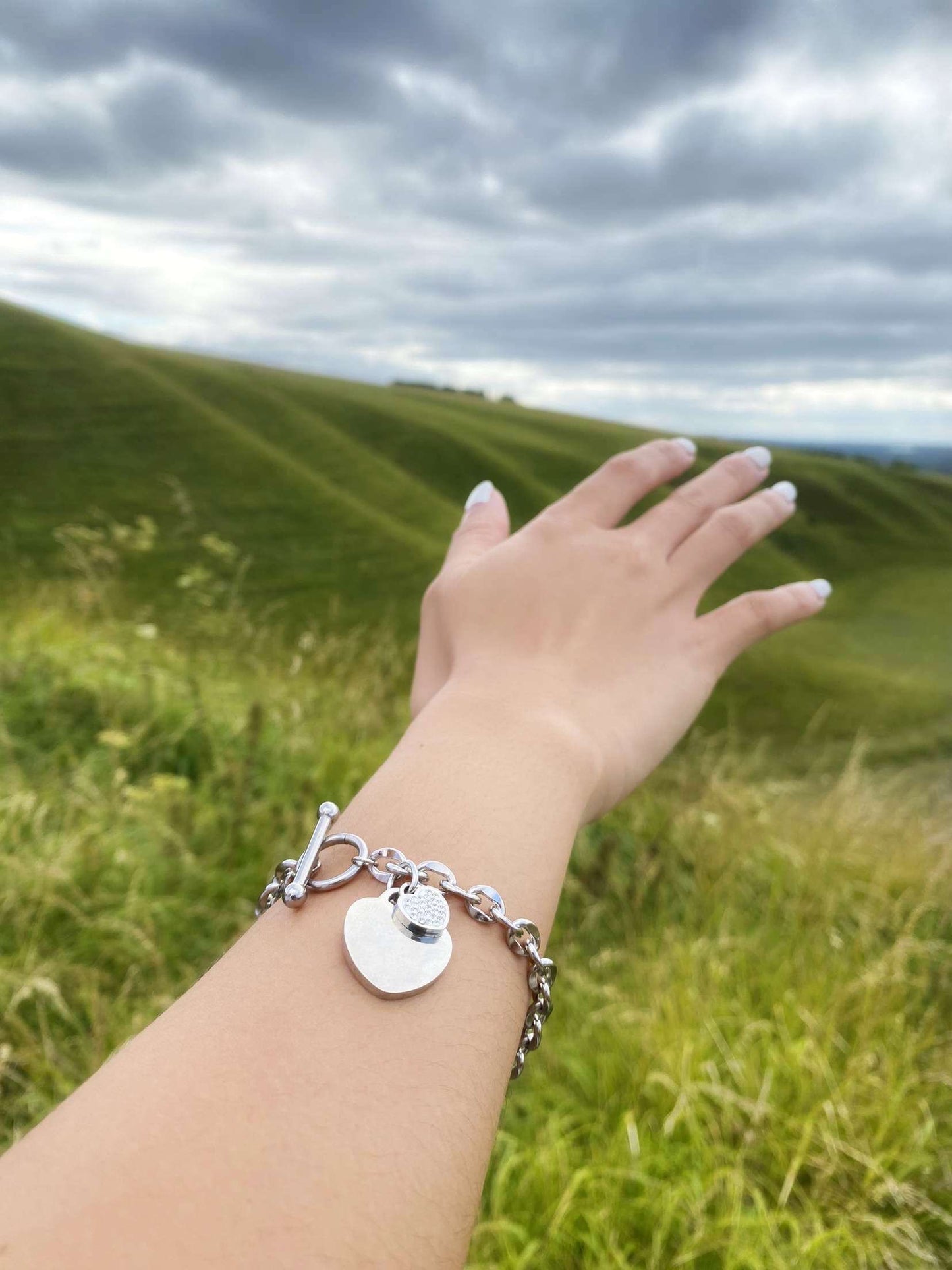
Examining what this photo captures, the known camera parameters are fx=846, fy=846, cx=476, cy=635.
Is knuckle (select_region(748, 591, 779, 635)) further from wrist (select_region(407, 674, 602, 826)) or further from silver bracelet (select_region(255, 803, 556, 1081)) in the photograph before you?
silver bracelet (select_region(255, 803, 556, 1081))

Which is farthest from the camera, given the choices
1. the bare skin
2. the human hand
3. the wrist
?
the human hand

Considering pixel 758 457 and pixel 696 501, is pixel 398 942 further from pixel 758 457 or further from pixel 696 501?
pixel 758 457

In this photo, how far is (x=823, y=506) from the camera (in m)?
40.0

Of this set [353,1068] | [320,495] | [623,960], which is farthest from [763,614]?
[320,495]

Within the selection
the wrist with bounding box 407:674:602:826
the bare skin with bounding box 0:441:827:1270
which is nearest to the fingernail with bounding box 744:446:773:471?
the bare skin with bounding box 0:441:827:1270

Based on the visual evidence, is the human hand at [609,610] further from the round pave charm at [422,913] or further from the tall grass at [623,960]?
the tall grass at [623,960]

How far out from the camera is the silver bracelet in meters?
0.90

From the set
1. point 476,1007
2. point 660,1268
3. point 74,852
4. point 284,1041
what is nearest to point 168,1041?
point 284,1041

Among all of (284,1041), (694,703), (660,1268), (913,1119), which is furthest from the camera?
(913,1119)

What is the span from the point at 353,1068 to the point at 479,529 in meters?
1.40

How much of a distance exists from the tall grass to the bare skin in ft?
4.52

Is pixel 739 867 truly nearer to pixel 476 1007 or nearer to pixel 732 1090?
pixel 732 1090

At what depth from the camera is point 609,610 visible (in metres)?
1.75

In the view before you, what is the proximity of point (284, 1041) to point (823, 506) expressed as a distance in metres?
43.0
